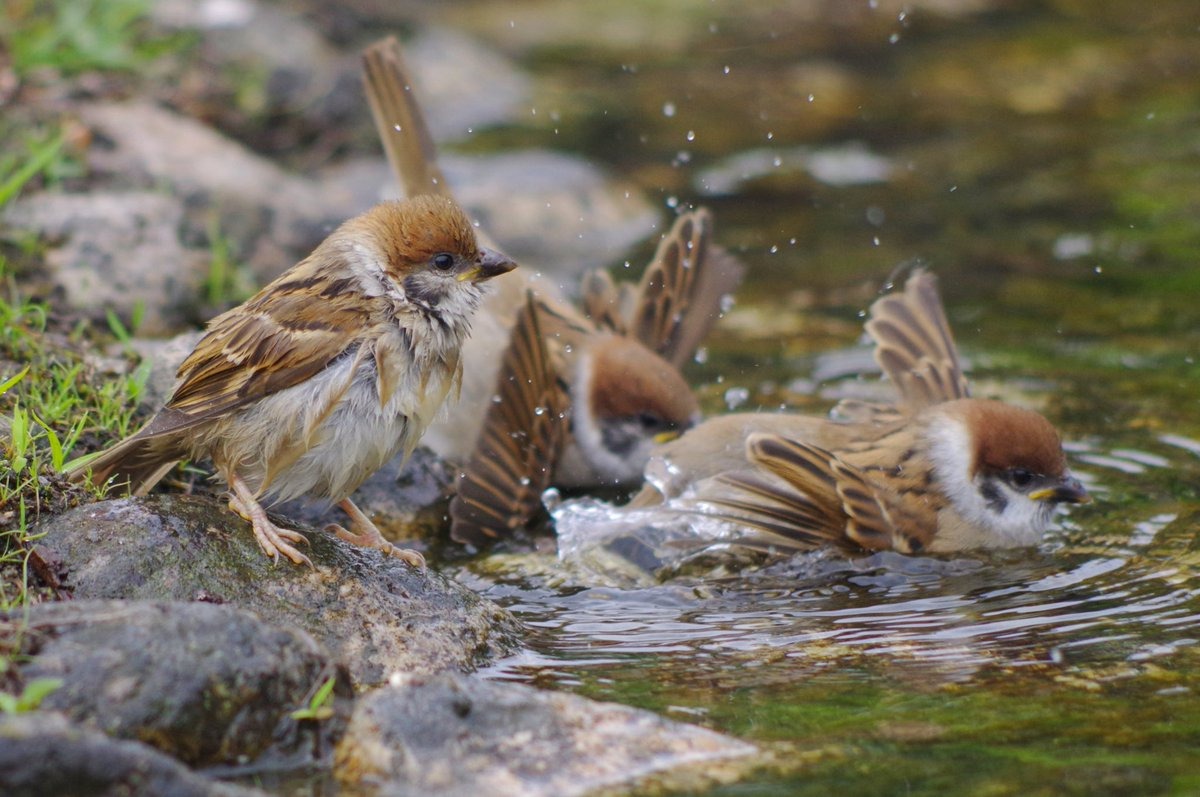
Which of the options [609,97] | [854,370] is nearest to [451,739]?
[854,370]

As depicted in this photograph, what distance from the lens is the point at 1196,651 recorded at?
3834 mm

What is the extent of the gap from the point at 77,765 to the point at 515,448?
3.12 m

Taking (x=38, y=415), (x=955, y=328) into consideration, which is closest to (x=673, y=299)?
(x=955, y=328)

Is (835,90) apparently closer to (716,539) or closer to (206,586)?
(716,539)

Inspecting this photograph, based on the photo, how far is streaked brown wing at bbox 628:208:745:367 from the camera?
699 centimetres

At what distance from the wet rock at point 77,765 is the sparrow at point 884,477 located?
2.72 meters

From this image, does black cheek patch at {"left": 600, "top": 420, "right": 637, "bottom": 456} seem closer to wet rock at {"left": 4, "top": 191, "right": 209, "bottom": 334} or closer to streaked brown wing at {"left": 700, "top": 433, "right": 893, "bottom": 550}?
streaked brown wing at {"left": 700, "top": 433, "right": 893, "bottom": 550}

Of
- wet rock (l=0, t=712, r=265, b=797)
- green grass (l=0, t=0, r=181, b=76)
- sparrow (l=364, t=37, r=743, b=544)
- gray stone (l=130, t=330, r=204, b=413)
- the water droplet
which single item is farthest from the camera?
green grass (l=0, t=0, r=181, b=76)

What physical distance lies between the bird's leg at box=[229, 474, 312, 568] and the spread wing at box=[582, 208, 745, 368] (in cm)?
306

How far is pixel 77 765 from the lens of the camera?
2.70 meters

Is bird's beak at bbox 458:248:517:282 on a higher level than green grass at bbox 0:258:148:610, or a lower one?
higher

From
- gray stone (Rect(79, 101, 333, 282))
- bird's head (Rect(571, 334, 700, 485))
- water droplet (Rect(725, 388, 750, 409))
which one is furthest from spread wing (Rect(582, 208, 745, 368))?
gray stone (Rect(79, 101, 333, 282))

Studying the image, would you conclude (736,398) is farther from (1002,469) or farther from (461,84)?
(461,84)

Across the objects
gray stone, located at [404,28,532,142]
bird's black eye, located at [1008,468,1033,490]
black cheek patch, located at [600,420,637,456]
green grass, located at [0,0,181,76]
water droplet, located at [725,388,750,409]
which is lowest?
bird's black eye, located at [1008,468,1033,490]
